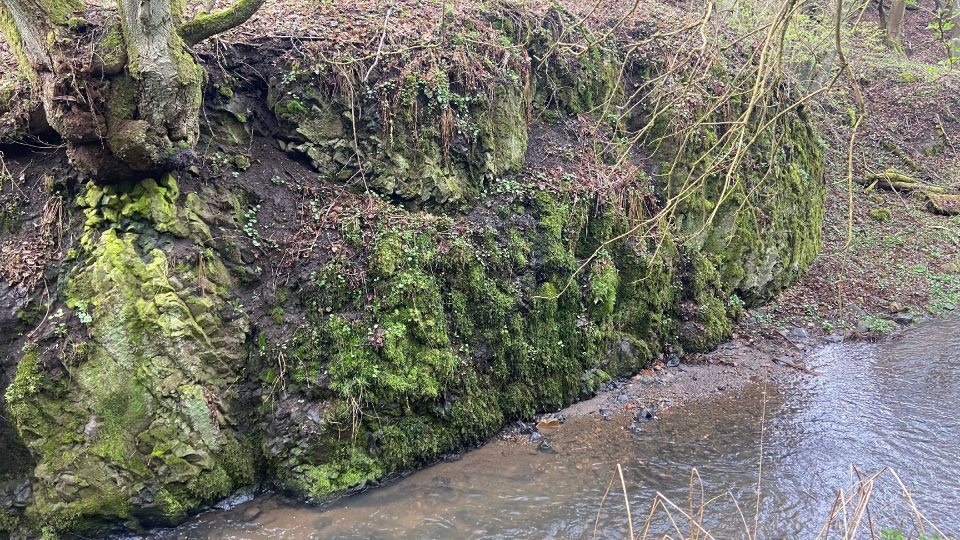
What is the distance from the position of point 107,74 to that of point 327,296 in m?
2.40

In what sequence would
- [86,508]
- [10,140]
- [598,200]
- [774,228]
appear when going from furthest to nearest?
[774,228]
[598,200]
[10,140]
[86,508]

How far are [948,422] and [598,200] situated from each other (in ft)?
13.5

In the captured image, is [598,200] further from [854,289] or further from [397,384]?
[854,289]

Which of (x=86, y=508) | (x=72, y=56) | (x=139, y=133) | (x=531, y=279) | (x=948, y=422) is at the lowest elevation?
(x=948, y=422)

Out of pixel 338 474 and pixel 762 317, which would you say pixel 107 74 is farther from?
pixel 762 317

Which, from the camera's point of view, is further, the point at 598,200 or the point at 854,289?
the point at 854,289

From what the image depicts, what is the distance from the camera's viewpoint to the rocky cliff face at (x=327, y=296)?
4316 millimetres

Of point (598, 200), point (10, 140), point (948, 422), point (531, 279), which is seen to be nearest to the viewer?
point (10, 140)

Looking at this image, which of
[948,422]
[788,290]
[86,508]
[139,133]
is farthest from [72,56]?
[788,290]

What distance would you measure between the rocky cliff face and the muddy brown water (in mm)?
344

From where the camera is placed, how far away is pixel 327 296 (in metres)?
5.18

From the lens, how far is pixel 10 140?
15.9ft

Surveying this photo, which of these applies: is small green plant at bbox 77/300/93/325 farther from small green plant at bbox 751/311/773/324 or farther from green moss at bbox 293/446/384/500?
small green plant at bbox 751/311/773/324

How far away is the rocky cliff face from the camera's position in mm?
4316
